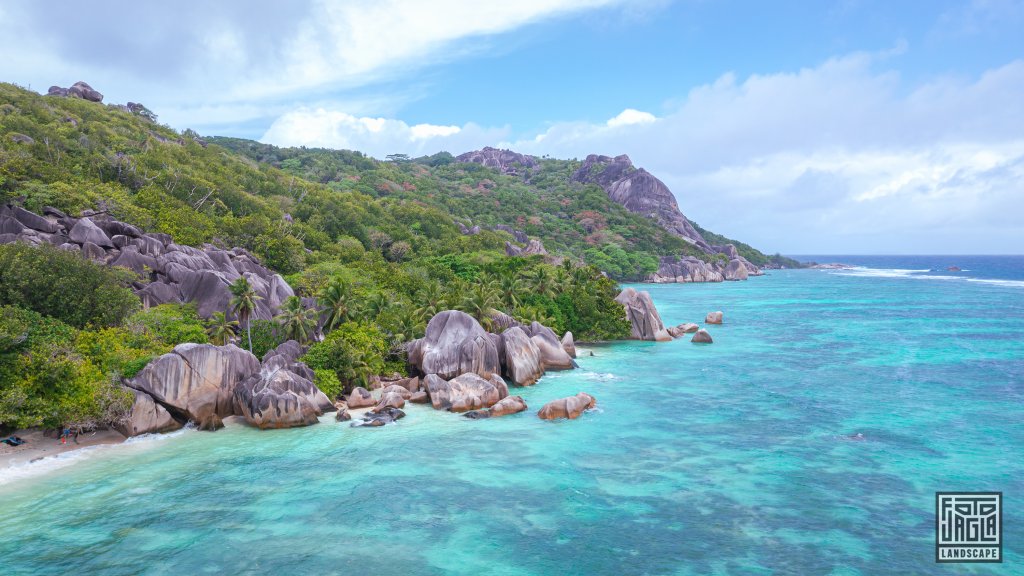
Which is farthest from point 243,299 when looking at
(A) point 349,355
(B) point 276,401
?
(B) point 276,401

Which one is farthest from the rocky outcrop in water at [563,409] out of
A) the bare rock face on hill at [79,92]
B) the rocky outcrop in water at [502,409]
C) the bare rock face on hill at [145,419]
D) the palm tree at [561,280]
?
the bare rock face on hill at [79,92]

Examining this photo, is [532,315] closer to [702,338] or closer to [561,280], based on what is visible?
[561,280]

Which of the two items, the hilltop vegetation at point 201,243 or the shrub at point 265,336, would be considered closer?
the hilltop vegetation at point 201,243

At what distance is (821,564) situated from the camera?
18.1 m

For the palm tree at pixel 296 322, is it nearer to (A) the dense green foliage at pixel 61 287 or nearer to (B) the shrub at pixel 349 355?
(B) the shrub at pixel 349 355

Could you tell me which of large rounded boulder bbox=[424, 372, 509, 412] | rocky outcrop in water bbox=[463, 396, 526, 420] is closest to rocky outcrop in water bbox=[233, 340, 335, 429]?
large rounded boulder bbox=[424, 372, 509, 412]

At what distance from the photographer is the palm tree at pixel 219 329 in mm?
37125

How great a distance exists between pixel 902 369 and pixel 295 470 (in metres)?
45.4

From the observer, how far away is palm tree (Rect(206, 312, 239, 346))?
3712 cm

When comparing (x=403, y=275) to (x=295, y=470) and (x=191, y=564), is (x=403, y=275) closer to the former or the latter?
(x=295, y=470)

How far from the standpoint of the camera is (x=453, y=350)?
1523 inches

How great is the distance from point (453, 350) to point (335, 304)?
9.01 meters

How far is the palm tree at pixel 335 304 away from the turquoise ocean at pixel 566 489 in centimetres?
949

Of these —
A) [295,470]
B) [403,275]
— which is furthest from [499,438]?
[403,275]
